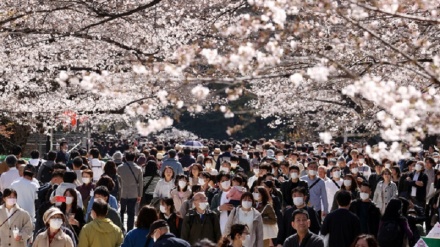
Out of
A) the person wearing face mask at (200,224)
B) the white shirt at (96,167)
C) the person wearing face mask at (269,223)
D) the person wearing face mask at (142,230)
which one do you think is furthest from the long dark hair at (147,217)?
the white shirt at (96,167)

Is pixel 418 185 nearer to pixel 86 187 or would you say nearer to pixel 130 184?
pixel 130 184

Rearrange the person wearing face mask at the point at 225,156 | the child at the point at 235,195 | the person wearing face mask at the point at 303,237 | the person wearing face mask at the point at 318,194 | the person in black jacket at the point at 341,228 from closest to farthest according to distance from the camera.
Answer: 1. the person wearing face mask at the point at 303,237
2. the person in black jacket at the point at 341,228
3. the child at the point at 235,195
4. the person wearing face mask at the point at 318,194
5. the person wearing face mask at the point at 225,156

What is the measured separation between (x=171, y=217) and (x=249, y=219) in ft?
3.72

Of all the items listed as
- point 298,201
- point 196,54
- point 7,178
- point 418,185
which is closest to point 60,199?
point 298,201

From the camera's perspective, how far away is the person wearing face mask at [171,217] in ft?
42.1

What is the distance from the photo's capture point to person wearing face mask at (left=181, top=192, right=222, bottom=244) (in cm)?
1238

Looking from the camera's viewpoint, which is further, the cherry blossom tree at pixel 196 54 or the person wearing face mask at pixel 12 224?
the person wearing face mask at pixel 12 224

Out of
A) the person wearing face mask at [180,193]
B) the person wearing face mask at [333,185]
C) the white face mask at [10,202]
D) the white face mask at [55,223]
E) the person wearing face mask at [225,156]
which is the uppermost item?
the person wearing face mask at [225,156]

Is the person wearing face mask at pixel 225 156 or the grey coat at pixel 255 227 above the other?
the person wearing face mask at pixel 225 156

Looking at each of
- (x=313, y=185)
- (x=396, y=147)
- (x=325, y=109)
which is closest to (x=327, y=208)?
(x=313, y=185)

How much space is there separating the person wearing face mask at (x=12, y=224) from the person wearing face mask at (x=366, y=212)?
468 cm

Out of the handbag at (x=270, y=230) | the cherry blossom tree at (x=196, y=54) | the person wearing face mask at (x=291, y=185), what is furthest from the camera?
the person wearing face mask at (x=291, y=185)

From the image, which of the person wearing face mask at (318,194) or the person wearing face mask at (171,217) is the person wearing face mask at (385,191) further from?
the person wearing face mask at (171,217)

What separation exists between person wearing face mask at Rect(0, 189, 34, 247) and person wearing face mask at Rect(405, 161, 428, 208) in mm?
8494
